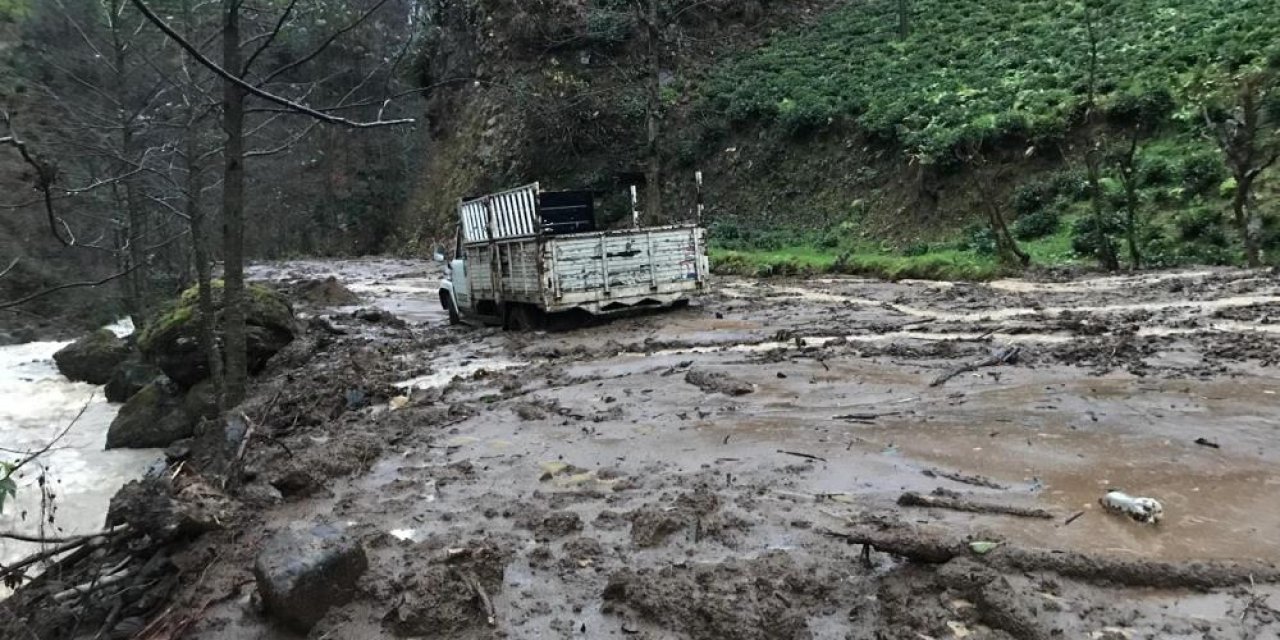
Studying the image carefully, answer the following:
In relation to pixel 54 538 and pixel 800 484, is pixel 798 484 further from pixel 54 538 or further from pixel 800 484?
pixel 54 538

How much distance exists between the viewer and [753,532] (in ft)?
15.6

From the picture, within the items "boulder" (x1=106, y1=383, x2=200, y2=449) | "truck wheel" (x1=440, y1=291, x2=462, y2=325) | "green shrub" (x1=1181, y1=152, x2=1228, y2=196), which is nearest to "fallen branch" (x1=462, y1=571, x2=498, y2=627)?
"boulder" (x1=106, y1=383, x2=200, y2=449)

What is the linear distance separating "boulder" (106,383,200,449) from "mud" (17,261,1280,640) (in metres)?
2.60

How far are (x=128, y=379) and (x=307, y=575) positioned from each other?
45.6 ft

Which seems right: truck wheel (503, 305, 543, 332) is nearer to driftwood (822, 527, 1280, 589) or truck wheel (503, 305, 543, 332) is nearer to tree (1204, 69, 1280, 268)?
driftwood (822, 527, 1280, 589)

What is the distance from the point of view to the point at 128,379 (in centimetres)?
1561


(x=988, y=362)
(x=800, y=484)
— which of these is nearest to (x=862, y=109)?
(x=988, y=362)

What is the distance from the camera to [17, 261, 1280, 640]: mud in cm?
388

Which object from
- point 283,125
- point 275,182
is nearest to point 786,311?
point 283,125

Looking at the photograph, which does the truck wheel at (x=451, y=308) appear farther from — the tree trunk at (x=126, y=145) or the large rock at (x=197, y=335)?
the tree trunk at (x=126, y=145)

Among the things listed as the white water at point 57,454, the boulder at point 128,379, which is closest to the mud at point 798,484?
the white water at point 57,454

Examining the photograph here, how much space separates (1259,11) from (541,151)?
26363 millimetres

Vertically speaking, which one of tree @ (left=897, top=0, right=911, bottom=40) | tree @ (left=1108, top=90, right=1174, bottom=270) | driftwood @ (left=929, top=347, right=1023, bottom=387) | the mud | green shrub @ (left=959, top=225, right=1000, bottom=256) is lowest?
the mud

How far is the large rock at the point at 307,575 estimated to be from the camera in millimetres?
4098
